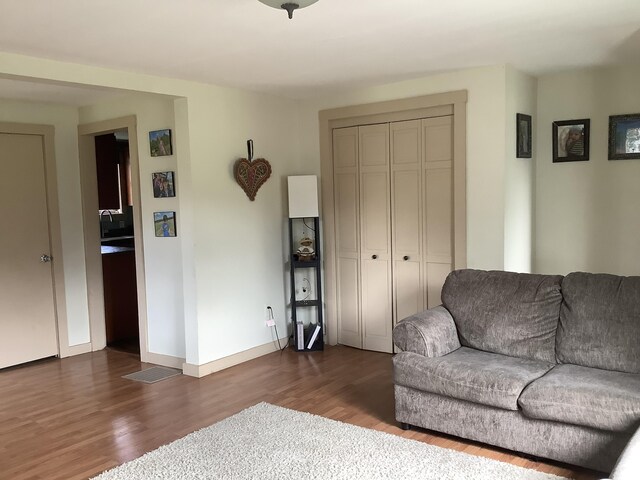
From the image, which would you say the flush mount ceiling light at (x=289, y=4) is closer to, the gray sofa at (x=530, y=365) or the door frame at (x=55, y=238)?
the gray sofa at (x=530, y=365)

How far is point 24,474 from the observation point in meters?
3.03

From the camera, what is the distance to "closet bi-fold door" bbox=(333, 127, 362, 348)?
202 inches

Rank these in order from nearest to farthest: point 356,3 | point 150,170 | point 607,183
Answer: point 356,3 → point 607,183 → point 150,170

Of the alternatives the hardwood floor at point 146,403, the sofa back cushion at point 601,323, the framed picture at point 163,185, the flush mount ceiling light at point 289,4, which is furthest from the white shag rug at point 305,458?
the flush mount ceiling light at point 289,4

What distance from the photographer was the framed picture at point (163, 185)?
4719 mm

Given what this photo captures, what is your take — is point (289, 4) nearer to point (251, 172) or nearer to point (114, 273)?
point (251, 172)

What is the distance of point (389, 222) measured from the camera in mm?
4945

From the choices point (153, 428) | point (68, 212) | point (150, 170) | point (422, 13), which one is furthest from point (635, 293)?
point (68, 212)

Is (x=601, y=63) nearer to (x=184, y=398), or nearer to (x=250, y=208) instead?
(x=250, y=208)

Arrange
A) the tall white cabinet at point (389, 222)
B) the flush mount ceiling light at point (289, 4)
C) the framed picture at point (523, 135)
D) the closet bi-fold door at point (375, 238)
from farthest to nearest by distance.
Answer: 1. the closet bi-fold door at point (375, 238)
2. the tall white cabinet at point (389, 222)
3. the framed picture at point (523, 135)
4. the flush mount ceiling light at point (289, 4)

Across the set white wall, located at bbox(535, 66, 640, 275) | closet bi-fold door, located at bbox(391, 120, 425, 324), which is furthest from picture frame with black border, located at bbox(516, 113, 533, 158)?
closet bi-fold door, located at bbox(391, 120, 425, 324)

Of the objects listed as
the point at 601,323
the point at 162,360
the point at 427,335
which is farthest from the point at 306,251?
the point at 601,323

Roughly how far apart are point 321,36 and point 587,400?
2301mm

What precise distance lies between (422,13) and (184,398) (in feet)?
9.42
